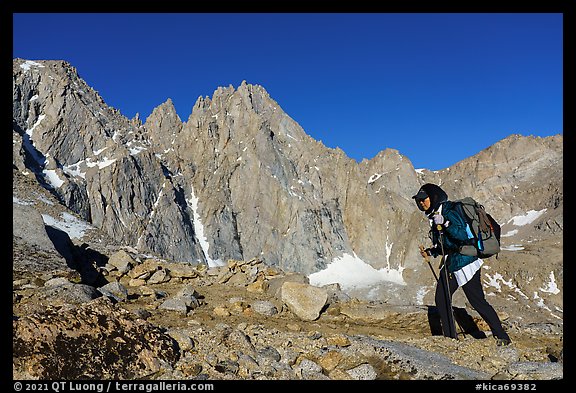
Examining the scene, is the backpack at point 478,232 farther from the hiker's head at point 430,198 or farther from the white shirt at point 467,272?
the hiker's head at point 430,198

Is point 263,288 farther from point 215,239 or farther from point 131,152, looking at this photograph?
point 215,239

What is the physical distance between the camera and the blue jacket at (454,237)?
861cm

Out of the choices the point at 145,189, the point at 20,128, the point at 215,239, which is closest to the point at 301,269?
the point at 215,239

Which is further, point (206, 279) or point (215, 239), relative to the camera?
point (215, 239)

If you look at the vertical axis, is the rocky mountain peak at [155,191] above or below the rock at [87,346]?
above

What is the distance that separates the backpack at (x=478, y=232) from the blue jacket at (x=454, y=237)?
0.10 meters

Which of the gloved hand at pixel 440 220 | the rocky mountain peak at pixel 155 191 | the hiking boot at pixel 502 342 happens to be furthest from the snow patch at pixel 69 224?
the rocky mountain peak at pixel 155 191

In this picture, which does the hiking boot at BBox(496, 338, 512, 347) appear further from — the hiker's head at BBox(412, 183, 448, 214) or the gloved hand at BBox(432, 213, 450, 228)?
the hiker's head at BBox(412, 183, 448, 214)

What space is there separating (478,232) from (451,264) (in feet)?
3.35

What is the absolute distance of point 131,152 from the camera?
153750 mm

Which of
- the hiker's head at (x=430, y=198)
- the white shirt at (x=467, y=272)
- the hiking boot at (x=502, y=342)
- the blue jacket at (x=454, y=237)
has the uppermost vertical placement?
the hiker's head at (x=430, y=198)

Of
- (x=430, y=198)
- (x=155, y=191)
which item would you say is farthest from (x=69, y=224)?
(x=155, y=191)

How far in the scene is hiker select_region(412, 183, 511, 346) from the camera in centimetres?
861
